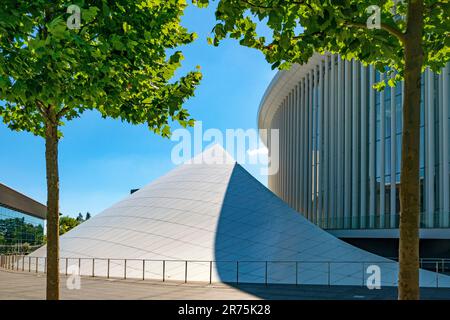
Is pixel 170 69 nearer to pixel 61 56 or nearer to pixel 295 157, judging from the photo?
pixel 61 56

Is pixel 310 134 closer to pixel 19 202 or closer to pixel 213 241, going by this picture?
pixel 213 241

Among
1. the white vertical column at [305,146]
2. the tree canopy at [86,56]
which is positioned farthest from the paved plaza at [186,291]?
the white vertical column at [305,146]

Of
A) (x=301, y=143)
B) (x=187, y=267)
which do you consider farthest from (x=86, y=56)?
(x=301, y=143)

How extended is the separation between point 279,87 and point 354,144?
20008mm

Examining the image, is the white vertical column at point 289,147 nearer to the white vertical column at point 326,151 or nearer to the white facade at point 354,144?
the white facade at point 354,144

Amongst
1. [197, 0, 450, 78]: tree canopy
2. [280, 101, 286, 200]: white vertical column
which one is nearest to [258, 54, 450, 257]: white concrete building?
[280, 101, 286, 200]: white vertical column

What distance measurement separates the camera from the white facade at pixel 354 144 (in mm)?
29188

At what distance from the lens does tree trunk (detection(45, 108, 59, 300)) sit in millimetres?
8188

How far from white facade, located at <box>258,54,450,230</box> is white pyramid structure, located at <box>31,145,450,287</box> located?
8753 mm

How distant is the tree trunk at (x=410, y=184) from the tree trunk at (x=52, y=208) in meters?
5.69

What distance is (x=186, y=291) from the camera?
13930 mm
